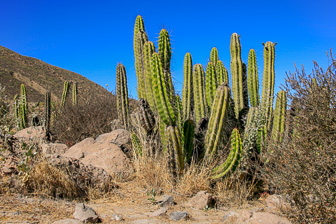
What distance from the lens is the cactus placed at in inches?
307

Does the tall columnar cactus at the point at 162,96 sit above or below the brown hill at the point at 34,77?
below

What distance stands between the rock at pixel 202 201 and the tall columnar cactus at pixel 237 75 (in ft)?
12.4

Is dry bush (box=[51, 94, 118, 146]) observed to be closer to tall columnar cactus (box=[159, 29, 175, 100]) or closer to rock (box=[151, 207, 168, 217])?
tall columnar cactus (box=[159, 29, 175, 100])

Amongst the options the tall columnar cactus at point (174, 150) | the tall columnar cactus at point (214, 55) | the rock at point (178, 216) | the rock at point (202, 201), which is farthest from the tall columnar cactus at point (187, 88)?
the rock at point (178, 216)

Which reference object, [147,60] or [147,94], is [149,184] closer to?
[147,94]

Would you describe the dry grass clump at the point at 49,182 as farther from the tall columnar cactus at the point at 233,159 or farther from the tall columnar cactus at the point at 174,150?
the tall columnar cactus at the point at 233,159

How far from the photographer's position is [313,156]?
12.1 feet

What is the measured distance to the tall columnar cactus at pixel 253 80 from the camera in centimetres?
828

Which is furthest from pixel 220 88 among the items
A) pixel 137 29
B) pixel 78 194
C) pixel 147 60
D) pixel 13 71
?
pixel 13 71

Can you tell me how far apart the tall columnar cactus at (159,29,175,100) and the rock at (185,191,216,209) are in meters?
1.80

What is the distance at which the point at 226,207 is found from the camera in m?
5.16

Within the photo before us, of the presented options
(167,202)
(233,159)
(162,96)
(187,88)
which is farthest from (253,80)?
(167,202)

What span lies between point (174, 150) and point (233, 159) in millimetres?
1113

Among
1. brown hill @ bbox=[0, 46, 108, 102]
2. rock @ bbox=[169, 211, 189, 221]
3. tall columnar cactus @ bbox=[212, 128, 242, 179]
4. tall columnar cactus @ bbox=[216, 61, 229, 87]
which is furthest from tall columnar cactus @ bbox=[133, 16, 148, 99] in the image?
brown hill @ bbox=[0, 46, 108, 102]
